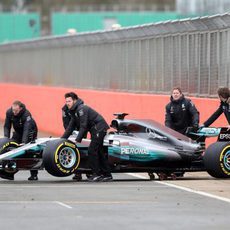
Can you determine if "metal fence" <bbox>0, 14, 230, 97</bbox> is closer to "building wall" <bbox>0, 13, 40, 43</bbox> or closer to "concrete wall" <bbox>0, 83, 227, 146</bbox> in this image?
"concrete wall" <bbox>0, 83, 227, 146</bbox>

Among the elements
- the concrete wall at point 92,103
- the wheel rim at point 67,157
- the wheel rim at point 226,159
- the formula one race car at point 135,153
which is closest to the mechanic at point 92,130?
the formula one race car at point 135,153

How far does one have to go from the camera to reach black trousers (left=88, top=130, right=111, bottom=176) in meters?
18.1

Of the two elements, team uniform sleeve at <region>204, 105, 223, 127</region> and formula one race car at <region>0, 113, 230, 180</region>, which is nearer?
formula one race car at <region>0, 113, 230, 180</region>

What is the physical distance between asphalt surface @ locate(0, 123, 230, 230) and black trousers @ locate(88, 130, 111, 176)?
0.29 meters

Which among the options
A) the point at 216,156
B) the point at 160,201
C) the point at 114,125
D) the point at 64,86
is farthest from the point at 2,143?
the point at 64,86

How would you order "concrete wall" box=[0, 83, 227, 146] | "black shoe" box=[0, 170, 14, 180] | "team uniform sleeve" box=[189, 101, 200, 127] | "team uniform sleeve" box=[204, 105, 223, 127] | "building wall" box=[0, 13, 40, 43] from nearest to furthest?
"black shoe" box=[0, 170, 14, 180] < "team uniform sleeve" box=[204, 105, 223, 127] < "team uniform sleeve" box=[189, 101, 200, 127] < "concrete wall" box=[0, 83, 227, 146] < "building wall" box=[0, 13, 40, 43]

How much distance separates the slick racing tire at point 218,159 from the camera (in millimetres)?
17969

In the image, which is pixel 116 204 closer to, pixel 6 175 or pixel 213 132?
pixel 6 175

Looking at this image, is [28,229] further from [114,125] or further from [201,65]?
[201,65]

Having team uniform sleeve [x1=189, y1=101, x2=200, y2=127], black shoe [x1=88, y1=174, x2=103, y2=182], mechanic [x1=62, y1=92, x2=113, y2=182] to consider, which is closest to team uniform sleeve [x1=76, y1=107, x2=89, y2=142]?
mechanic [x1=62, y1=92, x2=113, y2=182]

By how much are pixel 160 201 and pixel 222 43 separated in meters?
8.59

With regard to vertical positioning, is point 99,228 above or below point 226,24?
below

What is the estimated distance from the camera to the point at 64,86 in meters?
37.3

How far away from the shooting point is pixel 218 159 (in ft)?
58.9
